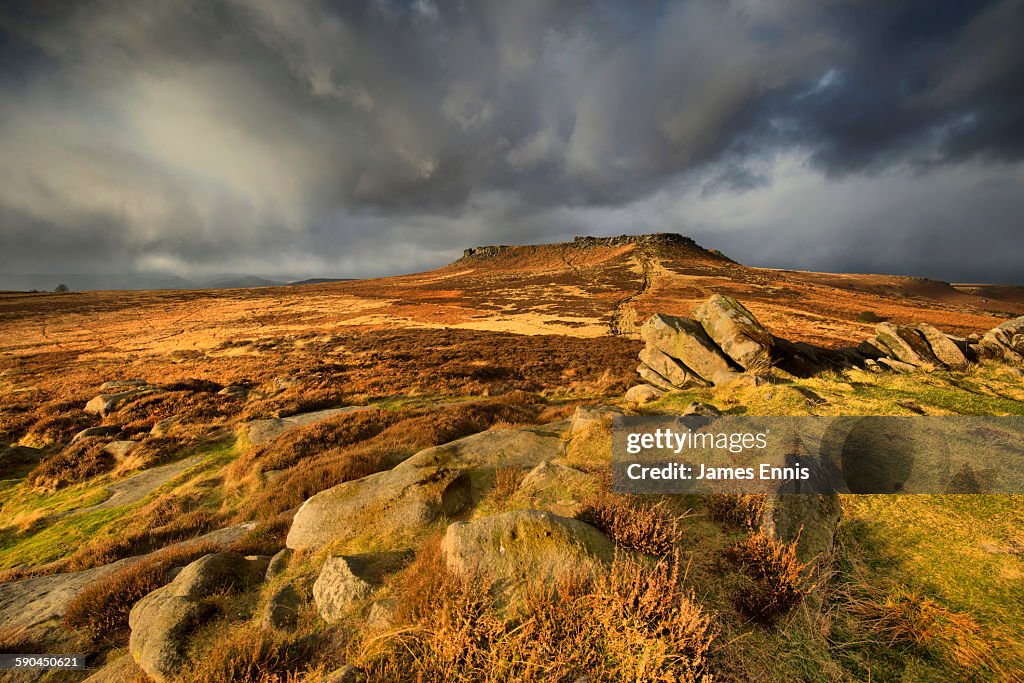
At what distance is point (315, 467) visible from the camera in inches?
387

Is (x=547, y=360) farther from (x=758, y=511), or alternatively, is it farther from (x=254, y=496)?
(x=758, y=511)

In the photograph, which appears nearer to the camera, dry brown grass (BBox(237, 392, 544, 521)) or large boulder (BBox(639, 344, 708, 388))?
dry brown grass (BBox(237, 392, 544, 521))

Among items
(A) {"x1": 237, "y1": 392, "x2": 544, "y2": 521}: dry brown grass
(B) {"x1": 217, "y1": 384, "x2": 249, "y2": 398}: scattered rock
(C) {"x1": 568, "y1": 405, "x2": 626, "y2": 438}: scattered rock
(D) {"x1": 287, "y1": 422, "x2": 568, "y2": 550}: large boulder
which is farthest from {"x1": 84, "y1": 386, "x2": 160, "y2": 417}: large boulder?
(C) {"x1": 568, "y1": 405, "x2": 626, "y2": 438}: scattered rock

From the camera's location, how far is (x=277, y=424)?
1520 cm

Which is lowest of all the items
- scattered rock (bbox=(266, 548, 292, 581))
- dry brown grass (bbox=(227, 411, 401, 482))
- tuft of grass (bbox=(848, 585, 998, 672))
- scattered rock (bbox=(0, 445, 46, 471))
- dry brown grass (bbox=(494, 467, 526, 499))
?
scattered rock (bbox=(0, 445, 46, 471))

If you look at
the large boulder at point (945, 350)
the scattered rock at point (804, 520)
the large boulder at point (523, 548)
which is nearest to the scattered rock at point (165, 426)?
the large boulder at point (523, 548)

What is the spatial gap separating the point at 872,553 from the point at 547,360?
74.8 ft

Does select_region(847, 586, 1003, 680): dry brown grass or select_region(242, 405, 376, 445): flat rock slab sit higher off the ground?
select_region(847, 586, 1003, 680): dry brown grass

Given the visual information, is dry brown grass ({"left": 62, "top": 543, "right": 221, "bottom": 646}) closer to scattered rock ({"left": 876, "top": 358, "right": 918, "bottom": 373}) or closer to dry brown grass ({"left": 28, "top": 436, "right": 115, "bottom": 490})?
dry brown grass ({"left": 28, "top": 436, "right": 115, "bottom": 490})

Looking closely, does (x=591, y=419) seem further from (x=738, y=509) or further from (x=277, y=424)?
(x=277, y=424)

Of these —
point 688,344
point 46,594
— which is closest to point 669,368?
point 688,344

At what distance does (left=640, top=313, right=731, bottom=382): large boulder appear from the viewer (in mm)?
17047

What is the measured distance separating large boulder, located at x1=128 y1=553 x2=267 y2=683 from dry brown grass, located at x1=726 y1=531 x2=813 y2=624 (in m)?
6.09

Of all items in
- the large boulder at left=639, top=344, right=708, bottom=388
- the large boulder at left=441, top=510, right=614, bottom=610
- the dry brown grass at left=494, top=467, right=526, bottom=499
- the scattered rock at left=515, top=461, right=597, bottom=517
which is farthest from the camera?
the large boulder at left=639, top=344, right=708, bottom=388
